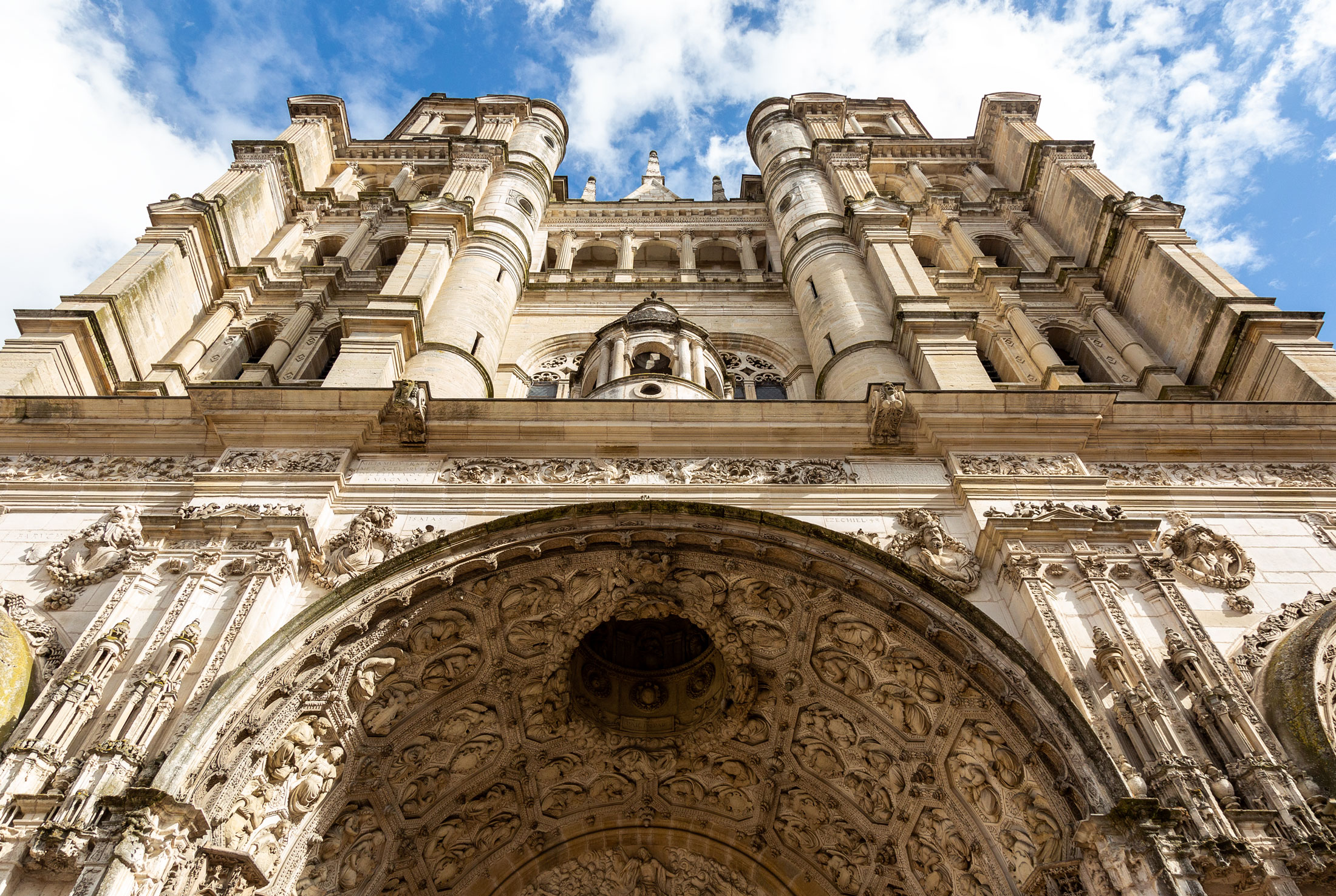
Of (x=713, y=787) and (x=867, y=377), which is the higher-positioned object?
(x=867, y=377)

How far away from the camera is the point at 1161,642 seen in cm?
849

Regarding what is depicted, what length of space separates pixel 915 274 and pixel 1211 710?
10263 mm

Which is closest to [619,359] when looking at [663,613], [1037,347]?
[663,613]

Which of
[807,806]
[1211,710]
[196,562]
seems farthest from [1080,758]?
[196,562]

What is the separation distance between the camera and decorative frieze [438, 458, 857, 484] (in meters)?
10.9

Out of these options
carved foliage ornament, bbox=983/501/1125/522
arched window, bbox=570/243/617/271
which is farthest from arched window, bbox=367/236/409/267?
carved foliage ornament, bbox=983/501/1125/522

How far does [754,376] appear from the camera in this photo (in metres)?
17.4

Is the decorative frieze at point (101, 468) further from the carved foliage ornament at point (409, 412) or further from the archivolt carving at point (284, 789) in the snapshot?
the archivolt carving at point (284, 789)

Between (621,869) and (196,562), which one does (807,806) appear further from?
(196,562)

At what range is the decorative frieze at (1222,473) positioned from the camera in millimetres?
11164

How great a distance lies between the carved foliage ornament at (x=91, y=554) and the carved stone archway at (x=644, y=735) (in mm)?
2684

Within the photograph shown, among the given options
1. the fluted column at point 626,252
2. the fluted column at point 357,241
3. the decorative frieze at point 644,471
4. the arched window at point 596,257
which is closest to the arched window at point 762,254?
the fluted column at point 626,252

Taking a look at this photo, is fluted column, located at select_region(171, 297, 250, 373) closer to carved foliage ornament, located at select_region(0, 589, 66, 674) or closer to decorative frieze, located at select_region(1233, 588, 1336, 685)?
carved foliage ornament, located at select_region(0, 589, 66, 674)

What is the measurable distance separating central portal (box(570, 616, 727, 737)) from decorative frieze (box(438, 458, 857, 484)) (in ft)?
5.99
